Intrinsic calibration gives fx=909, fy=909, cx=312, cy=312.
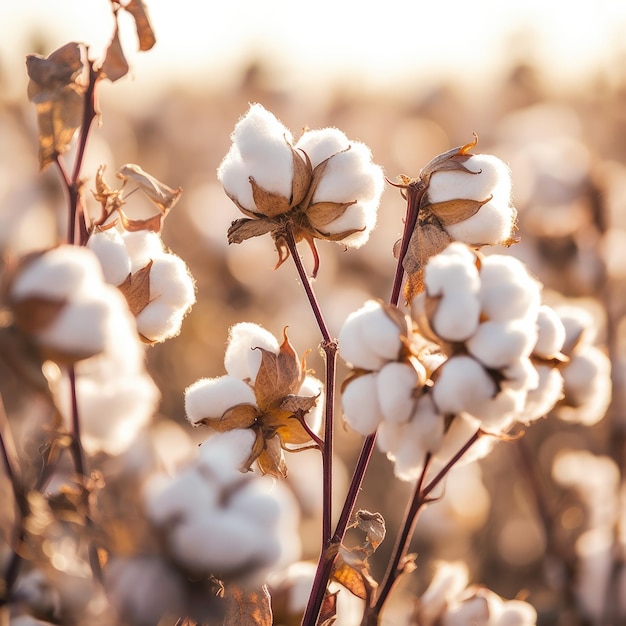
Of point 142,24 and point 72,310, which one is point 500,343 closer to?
point 72,310

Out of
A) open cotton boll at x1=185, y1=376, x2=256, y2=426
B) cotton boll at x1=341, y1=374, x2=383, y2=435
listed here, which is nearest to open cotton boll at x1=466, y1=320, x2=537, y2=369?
cotton boll at x1=341, y1=374, x2=383, y2=435

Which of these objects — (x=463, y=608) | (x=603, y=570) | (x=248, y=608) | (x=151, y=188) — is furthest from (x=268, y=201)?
(x=603, y=570)

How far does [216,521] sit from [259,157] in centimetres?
53

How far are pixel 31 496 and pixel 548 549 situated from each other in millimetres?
1365

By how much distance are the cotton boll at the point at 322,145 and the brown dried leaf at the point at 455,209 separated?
137 millimetres

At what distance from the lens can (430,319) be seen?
918mm

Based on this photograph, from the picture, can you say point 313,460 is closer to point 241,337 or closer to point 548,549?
point 548,549

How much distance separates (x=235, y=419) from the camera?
1116mm

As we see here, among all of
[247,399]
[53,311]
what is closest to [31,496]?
[53,311]

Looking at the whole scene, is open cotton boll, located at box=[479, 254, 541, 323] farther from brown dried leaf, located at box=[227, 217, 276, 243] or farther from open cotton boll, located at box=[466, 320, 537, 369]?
brown dried leaf, located at box=[227, 217, 276, 243]

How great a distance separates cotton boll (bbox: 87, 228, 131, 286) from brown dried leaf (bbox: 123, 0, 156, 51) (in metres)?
0.27

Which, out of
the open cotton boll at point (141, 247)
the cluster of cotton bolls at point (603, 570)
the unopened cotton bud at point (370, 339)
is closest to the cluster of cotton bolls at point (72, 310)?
the unopened cotton bud at point (370, 339)

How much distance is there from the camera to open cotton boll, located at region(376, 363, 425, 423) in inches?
36.2

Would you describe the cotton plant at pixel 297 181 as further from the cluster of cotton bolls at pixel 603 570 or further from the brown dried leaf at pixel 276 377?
the cluster of cotton bolls at pixel 603 570
